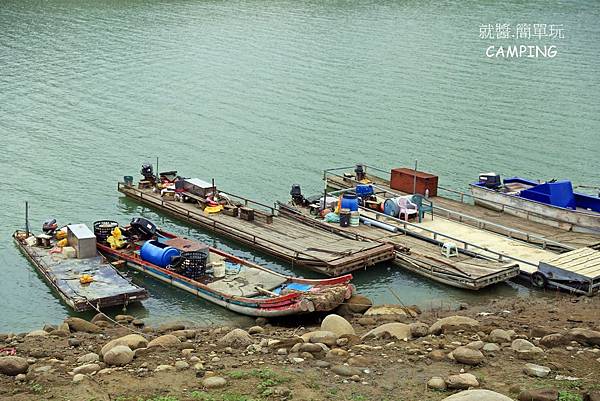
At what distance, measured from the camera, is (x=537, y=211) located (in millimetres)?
36656

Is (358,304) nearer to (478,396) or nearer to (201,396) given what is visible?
(201,396)

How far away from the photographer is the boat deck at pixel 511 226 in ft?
109

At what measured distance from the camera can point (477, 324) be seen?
886 inches

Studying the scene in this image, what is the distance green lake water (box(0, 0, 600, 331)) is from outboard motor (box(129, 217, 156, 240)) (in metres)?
3.21

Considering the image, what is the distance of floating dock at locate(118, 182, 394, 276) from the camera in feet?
103

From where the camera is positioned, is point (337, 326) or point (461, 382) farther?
point (337, 326)

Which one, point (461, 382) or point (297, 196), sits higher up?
point (461, 382)

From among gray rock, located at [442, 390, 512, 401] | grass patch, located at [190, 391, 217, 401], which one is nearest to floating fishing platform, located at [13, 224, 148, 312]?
grass patch, located at [190, 391, 217, 401]

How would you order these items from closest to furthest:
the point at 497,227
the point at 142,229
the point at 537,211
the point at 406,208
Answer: the point at 142,229, the point at 497,227, the point at 406,208, the point at 537,211

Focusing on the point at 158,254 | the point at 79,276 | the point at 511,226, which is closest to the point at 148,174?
the point at 158,254

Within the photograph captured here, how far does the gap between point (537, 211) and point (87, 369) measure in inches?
941

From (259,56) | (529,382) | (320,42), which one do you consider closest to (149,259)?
(529,382)

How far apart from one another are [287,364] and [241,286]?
10.1m

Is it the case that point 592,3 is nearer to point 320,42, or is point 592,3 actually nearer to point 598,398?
point 320,42
